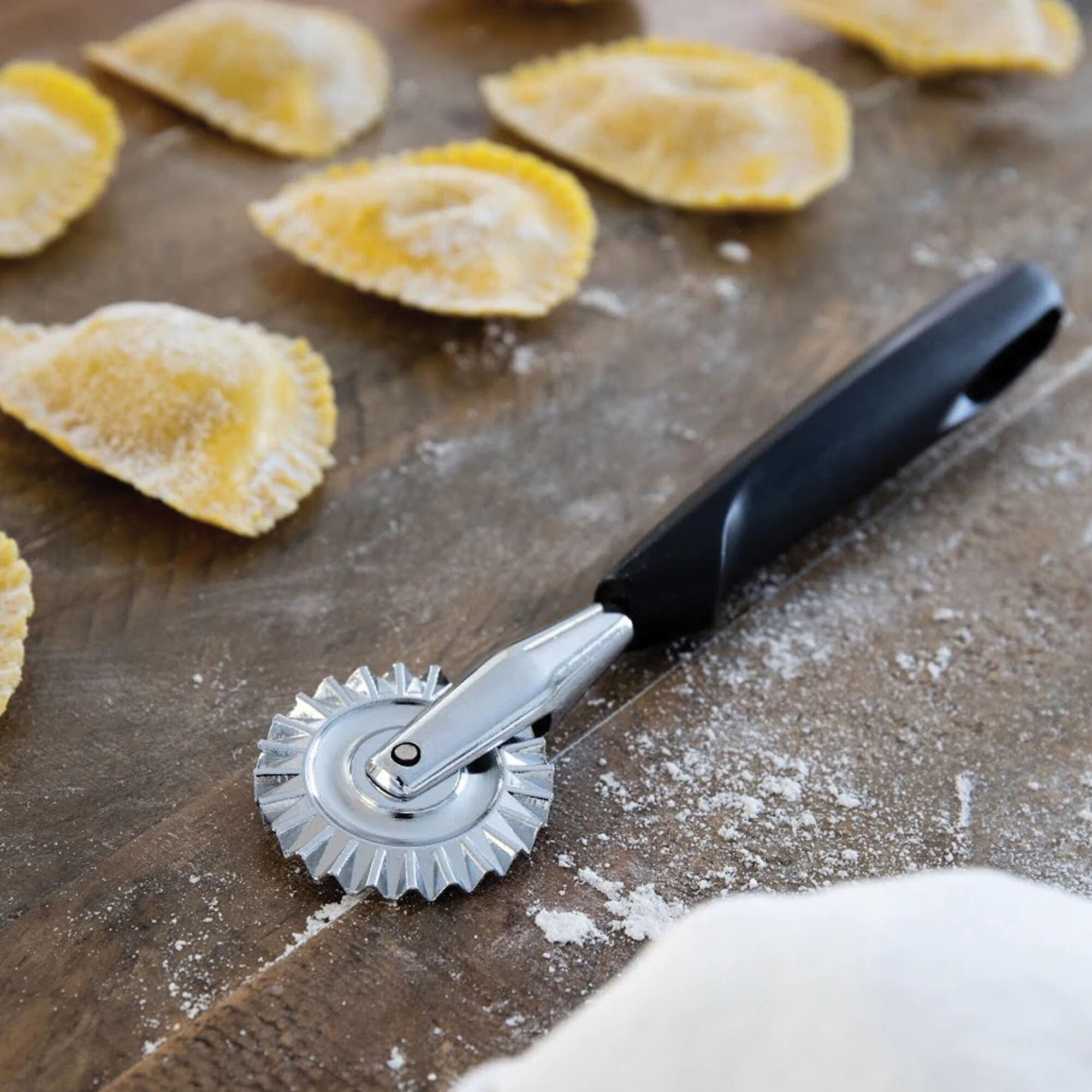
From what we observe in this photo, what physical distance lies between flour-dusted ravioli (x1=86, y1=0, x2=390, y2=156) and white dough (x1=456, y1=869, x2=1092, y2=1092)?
3.72 feet

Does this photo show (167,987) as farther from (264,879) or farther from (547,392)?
(547,392)

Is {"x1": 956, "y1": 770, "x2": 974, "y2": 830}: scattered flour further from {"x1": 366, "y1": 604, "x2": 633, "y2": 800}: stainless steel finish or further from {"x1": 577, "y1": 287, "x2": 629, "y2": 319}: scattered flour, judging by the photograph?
{"x1": 577, "y1": 287, "x2": 629, "y2": 319}: scattered flour

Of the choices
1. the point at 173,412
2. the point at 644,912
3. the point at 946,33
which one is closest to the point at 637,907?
the point at 644,912

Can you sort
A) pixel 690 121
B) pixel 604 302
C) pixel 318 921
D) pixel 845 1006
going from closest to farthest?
pixel 845 1006 < pixel 318 921 < pixel 604 302 < pixel 690 121

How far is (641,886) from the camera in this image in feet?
2.92

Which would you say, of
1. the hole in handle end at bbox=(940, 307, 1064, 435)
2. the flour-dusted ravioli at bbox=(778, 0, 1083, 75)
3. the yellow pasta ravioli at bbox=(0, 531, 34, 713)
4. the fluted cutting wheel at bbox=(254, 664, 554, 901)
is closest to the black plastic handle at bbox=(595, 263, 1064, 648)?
the hole in handle end at bbox=(940, 307, 1064, 435)

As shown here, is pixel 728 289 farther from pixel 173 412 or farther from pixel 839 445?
pixel 173 412

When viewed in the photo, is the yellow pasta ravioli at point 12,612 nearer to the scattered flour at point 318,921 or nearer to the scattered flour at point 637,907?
the scattered flour at point 318,921

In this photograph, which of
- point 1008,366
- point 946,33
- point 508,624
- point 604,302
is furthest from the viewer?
point 946,33

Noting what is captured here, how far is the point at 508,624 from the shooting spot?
1071 mm

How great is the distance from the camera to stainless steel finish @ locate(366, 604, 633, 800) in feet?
2.85

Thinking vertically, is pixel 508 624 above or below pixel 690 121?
below

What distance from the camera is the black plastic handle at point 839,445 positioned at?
100 centimetres

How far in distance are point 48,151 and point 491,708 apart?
0.89 meters
